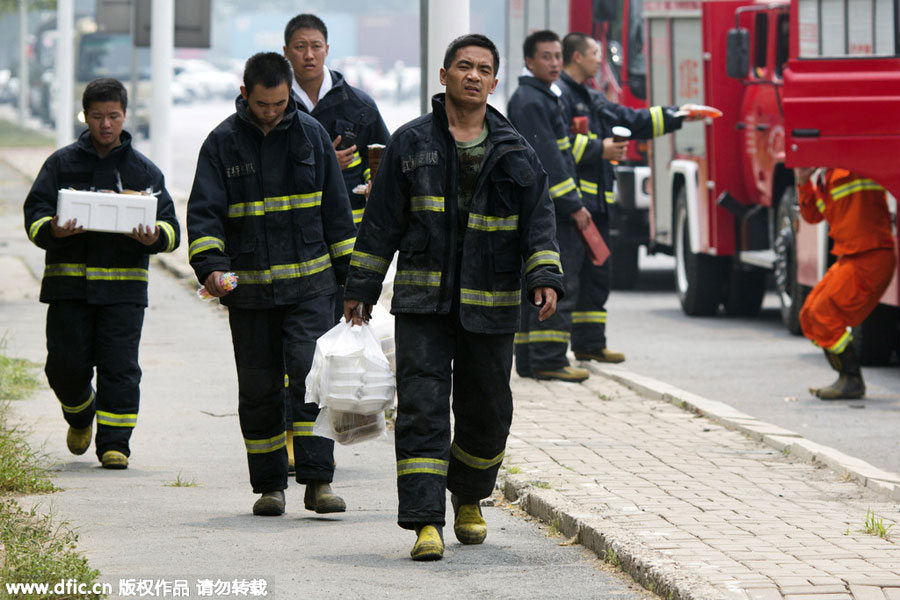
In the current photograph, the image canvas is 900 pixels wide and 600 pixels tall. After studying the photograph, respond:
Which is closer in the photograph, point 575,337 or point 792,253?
point 575,337

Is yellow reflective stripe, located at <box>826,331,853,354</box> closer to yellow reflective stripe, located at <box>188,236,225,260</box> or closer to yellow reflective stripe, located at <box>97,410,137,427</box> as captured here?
yellow reflective stripe, located at <box>97,410,137,427</box>

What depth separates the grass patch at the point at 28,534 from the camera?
203 inches

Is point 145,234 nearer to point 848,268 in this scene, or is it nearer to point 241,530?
point 241,530

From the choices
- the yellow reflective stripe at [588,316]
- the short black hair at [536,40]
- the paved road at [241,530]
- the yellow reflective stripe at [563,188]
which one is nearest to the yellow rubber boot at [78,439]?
the paved road at [241,530]

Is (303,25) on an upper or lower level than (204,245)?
upper

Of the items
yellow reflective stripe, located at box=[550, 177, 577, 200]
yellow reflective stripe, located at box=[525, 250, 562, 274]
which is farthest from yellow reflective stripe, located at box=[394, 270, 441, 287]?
yellow reflective stripe, located at box=[550, 177, 577, 200]

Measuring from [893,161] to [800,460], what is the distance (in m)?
3.08

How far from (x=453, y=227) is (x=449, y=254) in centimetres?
9

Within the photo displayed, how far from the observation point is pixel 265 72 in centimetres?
664

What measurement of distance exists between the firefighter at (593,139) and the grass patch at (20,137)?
36.0 meters

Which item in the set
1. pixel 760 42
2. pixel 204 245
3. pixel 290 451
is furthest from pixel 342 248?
pixel 760 42

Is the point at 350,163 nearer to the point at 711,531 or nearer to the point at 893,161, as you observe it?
the point at 711,531

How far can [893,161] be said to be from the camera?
10562mm

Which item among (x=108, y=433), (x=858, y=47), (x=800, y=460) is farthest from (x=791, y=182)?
(x=108, y=433)
